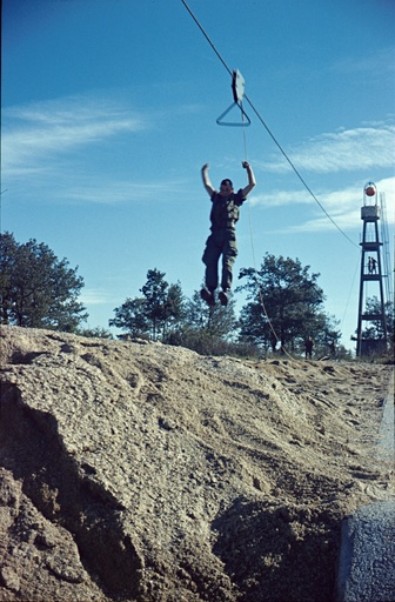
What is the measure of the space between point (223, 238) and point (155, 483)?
9.81 ft

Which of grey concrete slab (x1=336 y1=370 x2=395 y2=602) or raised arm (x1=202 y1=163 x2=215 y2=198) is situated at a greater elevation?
raised arm (x1=202 y1=163 x2=215 y2=198)

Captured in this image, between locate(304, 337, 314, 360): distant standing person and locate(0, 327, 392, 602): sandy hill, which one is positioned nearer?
locate(0, 327, 392, 602): sandy hill

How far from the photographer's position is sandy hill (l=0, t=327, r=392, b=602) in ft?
28.1

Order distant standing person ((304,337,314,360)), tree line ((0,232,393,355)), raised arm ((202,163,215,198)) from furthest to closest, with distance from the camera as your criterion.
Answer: distant standing person ((304,337,314,360))
tree line ((0,232,393,355))
raised arm ((202,163,215,198))

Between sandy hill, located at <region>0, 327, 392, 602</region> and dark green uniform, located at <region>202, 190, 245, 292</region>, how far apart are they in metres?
2.53

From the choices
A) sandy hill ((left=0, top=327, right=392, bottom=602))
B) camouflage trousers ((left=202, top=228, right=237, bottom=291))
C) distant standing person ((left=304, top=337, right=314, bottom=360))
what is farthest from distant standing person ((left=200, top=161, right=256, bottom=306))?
distant standing person ((left=304, top=337, right=314, bottom=360))

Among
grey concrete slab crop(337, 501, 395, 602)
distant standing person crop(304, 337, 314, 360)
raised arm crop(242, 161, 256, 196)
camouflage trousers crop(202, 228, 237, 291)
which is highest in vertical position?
raised arm crop(242, 161, 256, 196)

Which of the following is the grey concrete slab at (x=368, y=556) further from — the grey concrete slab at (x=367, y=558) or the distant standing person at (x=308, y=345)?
the distant standing person at (x=308, y=345)

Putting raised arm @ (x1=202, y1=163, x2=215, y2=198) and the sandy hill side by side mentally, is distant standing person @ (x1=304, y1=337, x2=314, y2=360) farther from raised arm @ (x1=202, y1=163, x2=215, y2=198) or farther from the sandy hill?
raised arm @ (x1=202, y1=163, x2=215, y2=198)

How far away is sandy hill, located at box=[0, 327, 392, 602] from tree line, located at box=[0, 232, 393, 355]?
1.07 meters

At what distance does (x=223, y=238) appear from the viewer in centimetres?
845

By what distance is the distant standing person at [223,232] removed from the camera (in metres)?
8.40

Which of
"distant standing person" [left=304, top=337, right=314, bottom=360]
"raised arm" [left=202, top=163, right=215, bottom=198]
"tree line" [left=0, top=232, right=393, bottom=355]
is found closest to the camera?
"raised arm" [left=202, top=163, right=215, bottom=198]

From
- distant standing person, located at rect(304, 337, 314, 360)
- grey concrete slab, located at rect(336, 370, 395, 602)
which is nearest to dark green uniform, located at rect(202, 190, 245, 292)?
grey concrete slab, located at rect(336, 370, 395, 602)
